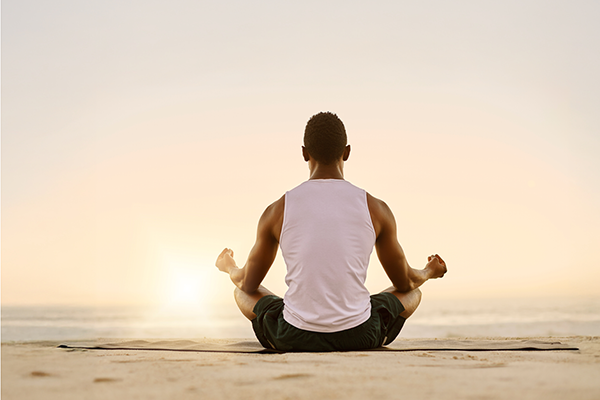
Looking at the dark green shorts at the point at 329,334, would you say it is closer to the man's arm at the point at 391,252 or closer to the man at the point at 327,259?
the man at the point at 327,259

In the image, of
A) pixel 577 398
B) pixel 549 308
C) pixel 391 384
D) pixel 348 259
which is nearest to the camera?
pixel 577 398

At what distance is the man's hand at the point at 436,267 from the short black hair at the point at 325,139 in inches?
44.5

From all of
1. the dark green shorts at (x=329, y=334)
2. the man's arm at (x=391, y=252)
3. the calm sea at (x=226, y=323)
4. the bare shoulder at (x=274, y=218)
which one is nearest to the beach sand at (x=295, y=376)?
the dark green shorts at (x=329, y=334)

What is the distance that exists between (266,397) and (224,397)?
0.14m

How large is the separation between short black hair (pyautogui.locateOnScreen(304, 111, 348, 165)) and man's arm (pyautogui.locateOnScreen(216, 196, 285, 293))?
1.33 feet

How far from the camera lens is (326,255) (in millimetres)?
2971

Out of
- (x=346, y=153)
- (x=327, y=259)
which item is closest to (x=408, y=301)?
(x=327, y=259)

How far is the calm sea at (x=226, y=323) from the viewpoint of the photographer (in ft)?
37.7

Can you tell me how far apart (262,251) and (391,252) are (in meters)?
0.84

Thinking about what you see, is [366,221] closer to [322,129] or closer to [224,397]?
[322,129]

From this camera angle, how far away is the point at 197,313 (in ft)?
62.1

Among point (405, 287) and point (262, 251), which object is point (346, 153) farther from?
point (405, 287)

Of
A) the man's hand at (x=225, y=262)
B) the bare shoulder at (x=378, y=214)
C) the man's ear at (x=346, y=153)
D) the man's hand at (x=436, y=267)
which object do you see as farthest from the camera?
the man's hand at (x=225, y=262)

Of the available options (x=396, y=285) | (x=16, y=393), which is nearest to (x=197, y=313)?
(x=396, y=285)
